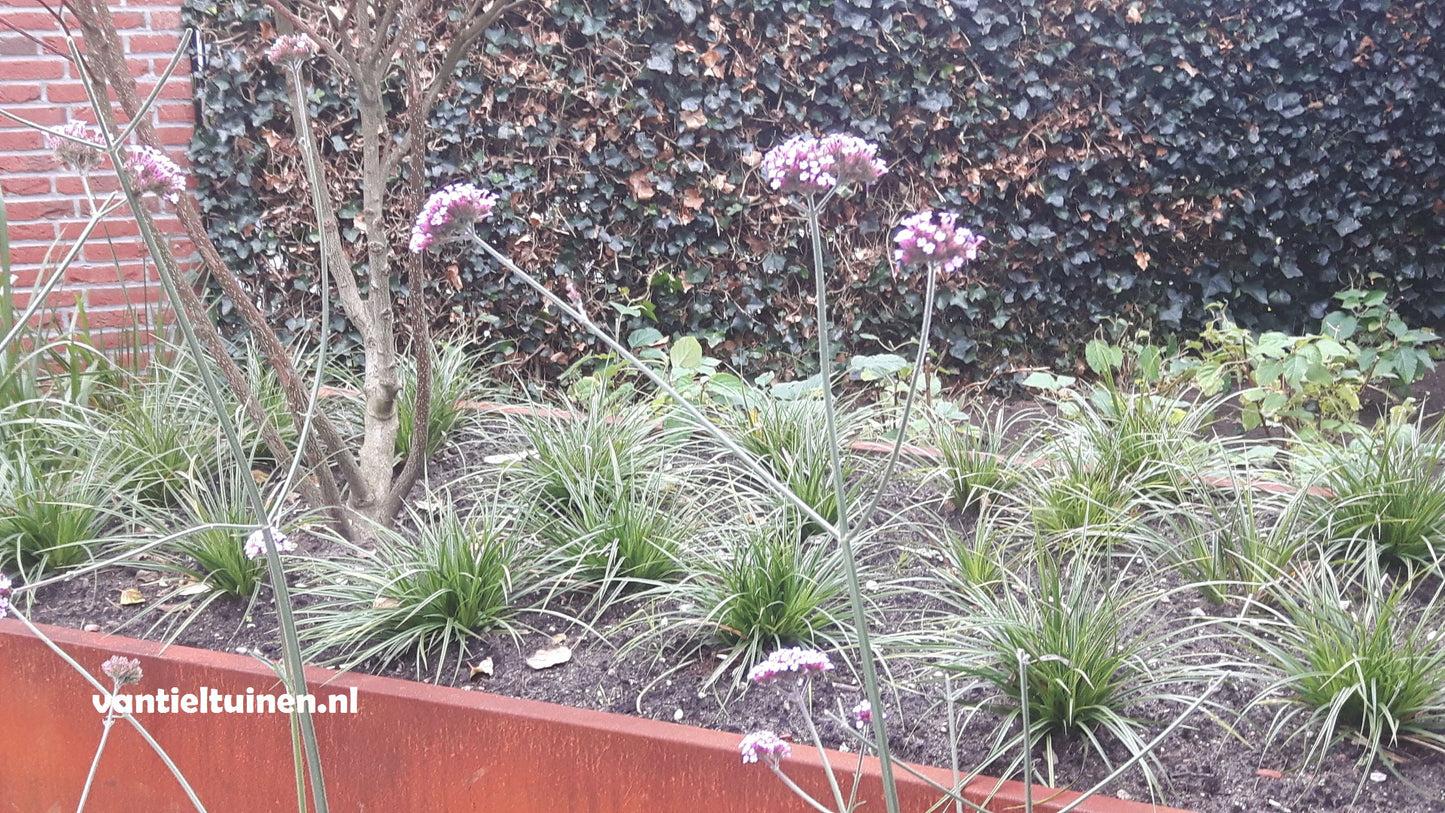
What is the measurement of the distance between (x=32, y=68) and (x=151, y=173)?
8.59ft

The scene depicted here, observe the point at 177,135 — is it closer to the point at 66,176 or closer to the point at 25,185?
the point at 66,176

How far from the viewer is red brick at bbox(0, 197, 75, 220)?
332 cm

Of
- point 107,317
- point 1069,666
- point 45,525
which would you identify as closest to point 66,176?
point 107,317

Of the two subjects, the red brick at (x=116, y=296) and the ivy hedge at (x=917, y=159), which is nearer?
the red brick at (x=116, y=296)

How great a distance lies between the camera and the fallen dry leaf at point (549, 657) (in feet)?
5.79

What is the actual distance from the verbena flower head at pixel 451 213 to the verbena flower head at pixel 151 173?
0.32m

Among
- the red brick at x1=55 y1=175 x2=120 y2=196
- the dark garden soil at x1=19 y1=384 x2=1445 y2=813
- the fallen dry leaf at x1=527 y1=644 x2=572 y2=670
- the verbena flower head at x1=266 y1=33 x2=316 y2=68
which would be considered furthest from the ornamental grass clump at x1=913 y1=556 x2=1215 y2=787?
the red brick at x1=55 y1=175 x2=120 y2=196

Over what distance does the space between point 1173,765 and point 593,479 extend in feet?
3.96

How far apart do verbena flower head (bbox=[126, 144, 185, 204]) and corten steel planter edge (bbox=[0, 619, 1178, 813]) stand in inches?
33.1

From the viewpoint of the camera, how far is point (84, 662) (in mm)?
1772

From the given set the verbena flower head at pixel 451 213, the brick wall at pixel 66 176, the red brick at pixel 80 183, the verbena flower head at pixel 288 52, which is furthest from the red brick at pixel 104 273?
the verbena flower head at pixel 451 213

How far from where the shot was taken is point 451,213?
1.19 meters

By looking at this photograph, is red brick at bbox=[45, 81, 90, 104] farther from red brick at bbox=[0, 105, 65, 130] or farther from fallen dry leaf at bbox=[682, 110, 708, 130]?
fallen dry leaf at bbox=[682, 110, 708, 130]

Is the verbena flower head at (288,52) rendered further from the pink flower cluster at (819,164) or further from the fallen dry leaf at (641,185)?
the fallen dry leaf at (641,185)
